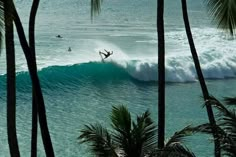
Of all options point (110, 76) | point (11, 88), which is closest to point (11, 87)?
point (11, 88)

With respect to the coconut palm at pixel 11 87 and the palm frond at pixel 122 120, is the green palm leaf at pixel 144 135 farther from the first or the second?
the coconut palm at pixel 11 87

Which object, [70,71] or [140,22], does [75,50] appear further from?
[140,22]

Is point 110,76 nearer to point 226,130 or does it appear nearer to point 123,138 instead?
point 123,138

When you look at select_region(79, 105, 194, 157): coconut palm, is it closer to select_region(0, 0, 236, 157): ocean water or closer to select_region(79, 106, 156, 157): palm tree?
select_region(79, 106, 156, 157): palm tree

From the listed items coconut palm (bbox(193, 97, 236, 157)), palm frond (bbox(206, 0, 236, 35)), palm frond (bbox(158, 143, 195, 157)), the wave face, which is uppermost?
palm frond (bbox(206, 0, 236, 35))

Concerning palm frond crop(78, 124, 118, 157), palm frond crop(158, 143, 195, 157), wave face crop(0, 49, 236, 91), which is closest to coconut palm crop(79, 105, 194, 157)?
palm frond crop(78, 124, 118, 157)

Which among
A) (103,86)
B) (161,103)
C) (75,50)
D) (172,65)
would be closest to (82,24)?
(75,50)
